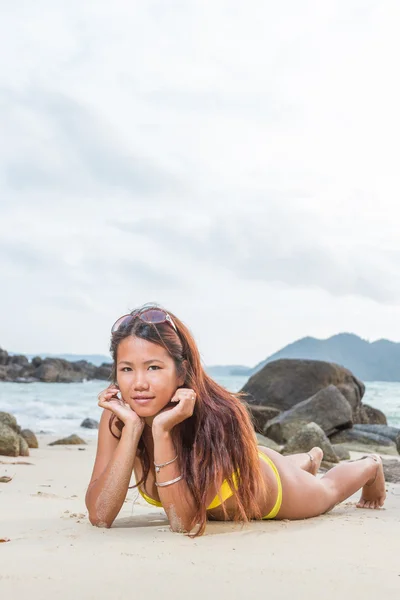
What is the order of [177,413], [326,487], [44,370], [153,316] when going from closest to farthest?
[177,413] < [153,316] < [326,487] < [44,370]

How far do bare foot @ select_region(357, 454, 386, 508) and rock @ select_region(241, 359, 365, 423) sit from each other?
1227 cm

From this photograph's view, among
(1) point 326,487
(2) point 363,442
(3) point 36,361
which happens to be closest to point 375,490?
(1) point 326,487

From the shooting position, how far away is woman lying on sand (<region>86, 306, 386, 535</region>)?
10.6 feet

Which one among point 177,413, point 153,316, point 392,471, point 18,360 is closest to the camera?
point 177,413

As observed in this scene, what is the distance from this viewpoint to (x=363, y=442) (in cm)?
1220

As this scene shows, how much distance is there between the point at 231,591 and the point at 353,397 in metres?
15.2

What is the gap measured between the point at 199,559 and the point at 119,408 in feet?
3.16

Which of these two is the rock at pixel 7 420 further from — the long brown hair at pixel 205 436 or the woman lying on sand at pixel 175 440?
the long brown hair at pixel 205 436

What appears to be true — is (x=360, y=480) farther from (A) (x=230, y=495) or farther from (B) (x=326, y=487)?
(A) (x=230, y=495)

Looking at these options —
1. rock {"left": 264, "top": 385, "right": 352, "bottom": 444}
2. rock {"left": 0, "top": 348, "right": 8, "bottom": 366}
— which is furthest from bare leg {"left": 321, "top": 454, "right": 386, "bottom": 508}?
rock {"left": 0, "top": 348, "right": 8, "bottom": 366}

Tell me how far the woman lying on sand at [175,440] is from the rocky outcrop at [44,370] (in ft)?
166

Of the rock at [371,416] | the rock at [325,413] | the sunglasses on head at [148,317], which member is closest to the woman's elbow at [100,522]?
the sunglasses on head at [148,317]

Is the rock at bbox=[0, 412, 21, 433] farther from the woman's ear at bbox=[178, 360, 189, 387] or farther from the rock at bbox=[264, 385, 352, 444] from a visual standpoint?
the rock at bbox=[264, 385, 352, 444]

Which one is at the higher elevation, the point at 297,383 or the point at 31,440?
the point at 297,383
